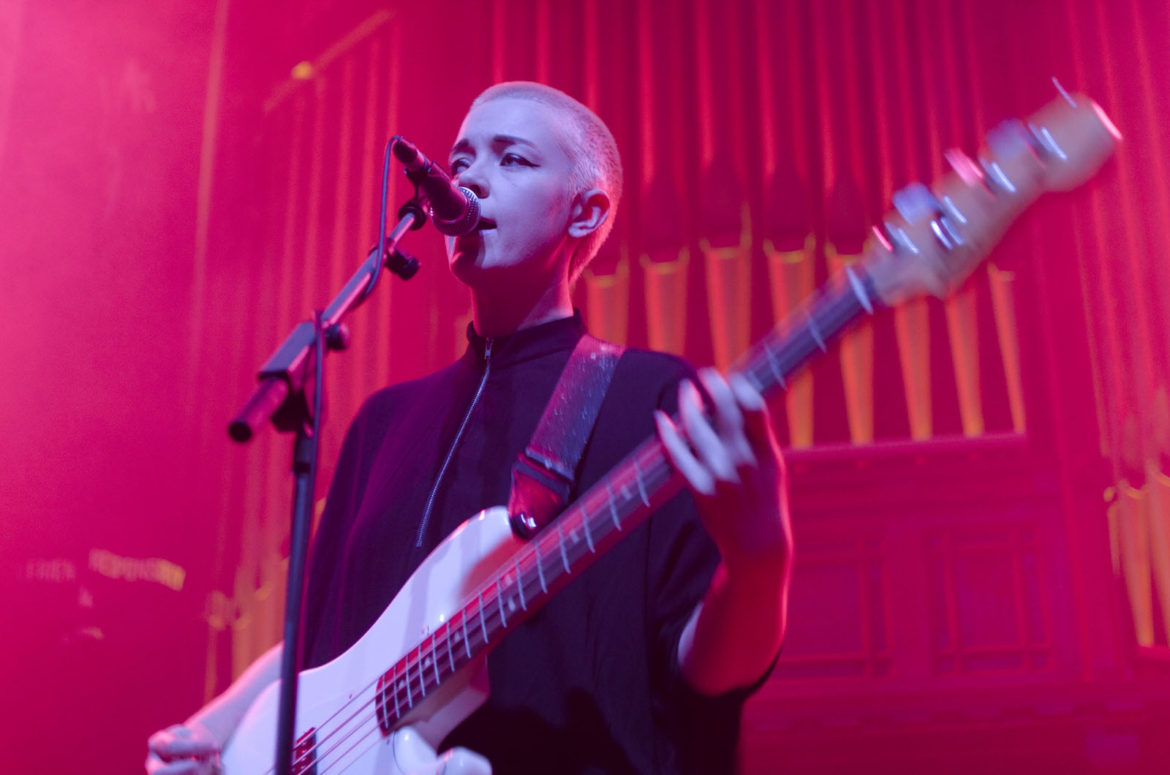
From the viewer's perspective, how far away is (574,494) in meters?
1.33

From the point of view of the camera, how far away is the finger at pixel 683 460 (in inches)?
39.0

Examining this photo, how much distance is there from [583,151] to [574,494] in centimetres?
64

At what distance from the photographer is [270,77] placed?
360 cm

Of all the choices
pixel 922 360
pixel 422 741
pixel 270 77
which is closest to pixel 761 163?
pixel 922 360

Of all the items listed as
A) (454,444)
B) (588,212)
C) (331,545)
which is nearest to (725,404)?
(454,444)

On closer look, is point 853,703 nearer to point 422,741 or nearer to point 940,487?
point 940,487

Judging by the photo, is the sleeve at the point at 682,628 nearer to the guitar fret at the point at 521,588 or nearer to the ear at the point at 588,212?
the guitar fret at the point at 521,588

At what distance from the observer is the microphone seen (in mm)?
1179

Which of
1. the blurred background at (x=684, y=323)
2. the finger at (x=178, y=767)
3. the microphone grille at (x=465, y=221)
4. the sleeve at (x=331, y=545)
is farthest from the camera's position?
the blurred background at (x=684, y=323)

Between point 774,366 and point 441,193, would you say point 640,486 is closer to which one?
point 774,366

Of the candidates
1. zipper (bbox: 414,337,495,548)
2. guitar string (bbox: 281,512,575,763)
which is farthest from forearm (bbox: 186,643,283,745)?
zipper (bbox: 414,337,495,548)

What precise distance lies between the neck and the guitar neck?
47 centimetres

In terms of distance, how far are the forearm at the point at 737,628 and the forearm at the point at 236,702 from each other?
1.98 ft

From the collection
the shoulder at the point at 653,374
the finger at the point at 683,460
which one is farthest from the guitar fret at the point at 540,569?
the shoulder at the point at 653,374
